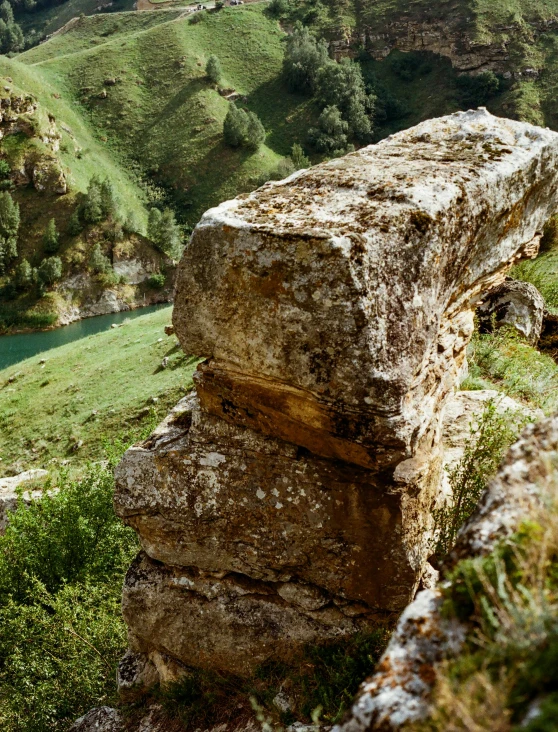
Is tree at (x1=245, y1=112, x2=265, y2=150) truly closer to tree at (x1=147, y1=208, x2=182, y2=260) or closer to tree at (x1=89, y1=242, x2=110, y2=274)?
tree at (x1=147, y1=208, x2=182, y2=260)

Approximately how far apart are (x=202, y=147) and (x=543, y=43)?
68.7m

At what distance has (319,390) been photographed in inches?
246

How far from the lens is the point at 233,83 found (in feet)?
411

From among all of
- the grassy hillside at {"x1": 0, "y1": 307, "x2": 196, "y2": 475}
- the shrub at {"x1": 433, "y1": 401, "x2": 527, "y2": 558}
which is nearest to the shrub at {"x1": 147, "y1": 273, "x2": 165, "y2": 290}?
the grassy hillside at {"x1": 0, "y1": 307, "x2": 196, "y2": 475}

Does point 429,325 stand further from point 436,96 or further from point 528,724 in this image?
point 436,96

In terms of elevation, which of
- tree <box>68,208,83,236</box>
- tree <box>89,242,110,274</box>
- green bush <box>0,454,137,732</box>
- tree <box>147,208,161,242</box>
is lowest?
green bush <box>0,454,137,732</box>

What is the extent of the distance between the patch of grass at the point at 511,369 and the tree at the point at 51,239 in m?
78.3

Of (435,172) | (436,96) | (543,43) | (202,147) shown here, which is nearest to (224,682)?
(435,172)

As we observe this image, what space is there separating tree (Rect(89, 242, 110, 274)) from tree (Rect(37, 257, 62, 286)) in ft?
14.5

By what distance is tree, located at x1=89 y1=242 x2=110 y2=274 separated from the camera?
8094 centimetres

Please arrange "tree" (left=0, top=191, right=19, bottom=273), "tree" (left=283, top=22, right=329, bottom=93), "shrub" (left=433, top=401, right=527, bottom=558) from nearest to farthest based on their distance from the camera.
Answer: "shrub" (left=433, top=401, right=527, bottom=558)
"tree" (left=0, top=191, right=19, bottom=273)
"tree" (left=283, top=22, right=329, bottom=93)

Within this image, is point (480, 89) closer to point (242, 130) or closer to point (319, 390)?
point (242, 130)

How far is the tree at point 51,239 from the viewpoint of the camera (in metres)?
81.8

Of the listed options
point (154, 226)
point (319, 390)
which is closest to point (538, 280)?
point (319, 390)
